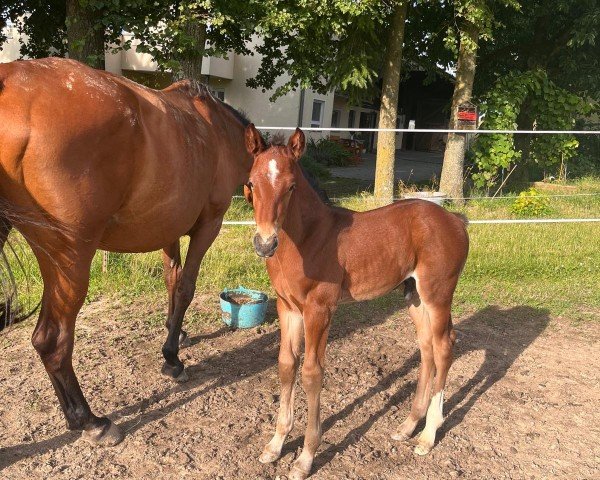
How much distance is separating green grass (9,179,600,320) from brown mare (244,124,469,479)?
2415mm

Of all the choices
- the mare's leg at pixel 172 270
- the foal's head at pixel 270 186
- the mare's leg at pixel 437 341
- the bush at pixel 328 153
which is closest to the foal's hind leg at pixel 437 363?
the mare's leg at pixel 437 341

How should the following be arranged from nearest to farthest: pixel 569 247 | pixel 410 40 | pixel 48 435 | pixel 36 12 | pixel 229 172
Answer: pixel 48 435 → pixel 229 172 → pixel 569 247 → pixel 36 12 → pixel 410 40

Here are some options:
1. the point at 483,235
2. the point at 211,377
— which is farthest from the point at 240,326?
the point at 483,235

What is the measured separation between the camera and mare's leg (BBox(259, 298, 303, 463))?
285 centimetres

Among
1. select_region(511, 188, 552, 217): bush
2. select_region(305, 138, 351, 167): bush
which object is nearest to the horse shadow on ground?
select_region(511, 188, 552, 217): bush

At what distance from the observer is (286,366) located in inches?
112

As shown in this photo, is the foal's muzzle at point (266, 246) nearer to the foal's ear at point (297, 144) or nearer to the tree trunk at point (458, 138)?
the foal's ear at point (297, 144)

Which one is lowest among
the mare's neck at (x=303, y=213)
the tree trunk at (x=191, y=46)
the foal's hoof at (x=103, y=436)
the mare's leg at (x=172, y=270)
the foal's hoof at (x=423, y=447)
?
the foal's hoof at (x=103, y=436)

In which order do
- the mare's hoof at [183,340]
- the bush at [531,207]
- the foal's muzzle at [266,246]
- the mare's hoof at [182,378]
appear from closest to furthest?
the foal's muzzle at [266,246], the mare's hoof at [182,378], the mare's hoof at [183,340], the bush at [531,207]

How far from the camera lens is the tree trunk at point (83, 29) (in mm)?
8146

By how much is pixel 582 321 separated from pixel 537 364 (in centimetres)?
127

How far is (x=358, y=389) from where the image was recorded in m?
3.72

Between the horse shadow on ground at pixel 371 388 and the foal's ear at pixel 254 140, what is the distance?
5.51 feet

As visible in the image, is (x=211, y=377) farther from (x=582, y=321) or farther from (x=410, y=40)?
(x=410, y=40)
